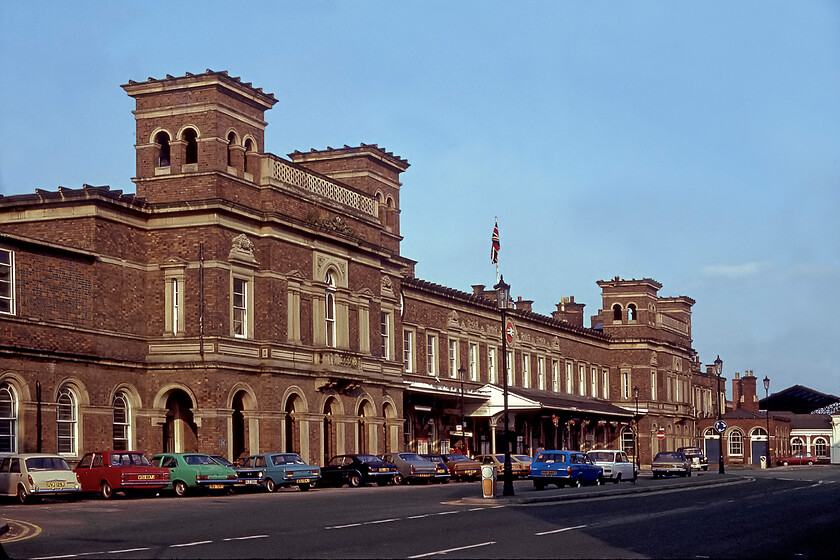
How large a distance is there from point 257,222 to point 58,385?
10.5 meters

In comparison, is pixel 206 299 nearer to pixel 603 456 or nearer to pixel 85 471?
pixel 85 471

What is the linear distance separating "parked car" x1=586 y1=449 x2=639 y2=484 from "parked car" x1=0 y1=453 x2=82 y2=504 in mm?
22509

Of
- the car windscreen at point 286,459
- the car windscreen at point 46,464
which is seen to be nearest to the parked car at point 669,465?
the car windscreen at point 286,459

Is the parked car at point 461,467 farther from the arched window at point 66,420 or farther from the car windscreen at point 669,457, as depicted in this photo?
the arched window at point 66,420

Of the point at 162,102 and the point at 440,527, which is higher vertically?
the point at 162,102

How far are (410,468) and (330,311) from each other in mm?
7293

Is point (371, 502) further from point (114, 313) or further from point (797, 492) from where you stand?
point (797, 492)

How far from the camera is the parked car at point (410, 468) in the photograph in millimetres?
50000

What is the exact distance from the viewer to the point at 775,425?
397ft

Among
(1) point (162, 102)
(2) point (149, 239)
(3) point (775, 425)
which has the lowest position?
(3) point (775, 425)

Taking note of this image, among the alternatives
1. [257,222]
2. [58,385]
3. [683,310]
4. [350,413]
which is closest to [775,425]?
[683,310]

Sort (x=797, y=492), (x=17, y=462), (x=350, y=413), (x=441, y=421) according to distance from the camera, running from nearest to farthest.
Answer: (x=17, y=462), (x=797, y=492), (x=350, y=413), (x=441, y=421)

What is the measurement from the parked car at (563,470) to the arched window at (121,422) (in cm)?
1453

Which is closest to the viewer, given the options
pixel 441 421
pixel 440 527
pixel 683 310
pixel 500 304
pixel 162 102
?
pixel 440 527
